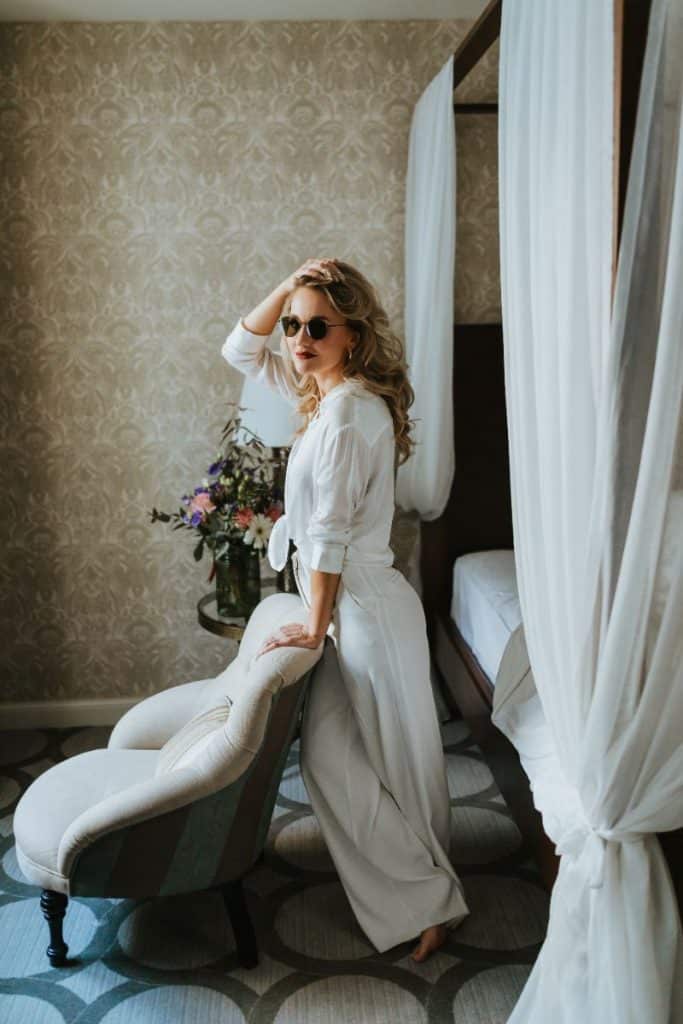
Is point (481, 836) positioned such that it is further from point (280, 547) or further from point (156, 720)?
point (280, 547)

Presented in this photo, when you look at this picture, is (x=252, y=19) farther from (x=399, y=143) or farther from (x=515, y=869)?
(x=515, y=869)

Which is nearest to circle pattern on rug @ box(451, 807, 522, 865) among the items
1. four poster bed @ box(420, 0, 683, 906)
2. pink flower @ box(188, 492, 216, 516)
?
four poster bed @ box(420, 0, 683, 906)

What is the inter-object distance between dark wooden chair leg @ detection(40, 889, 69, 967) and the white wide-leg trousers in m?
0.65

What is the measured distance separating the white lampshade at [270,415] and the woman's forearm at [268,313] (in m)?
0.54

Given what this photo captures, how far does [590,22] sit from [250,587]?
2.16 m

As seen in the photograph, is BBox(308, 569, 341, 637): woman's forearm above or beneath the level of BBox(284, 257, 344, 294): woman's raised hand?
beneath

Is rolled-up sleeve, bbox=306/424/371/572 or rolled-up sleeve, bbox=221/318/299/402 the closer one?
rolled-up sleeve, bbox=306/424/371/572

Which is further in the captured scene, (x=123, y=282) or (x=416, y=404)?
(x=123, y=282)

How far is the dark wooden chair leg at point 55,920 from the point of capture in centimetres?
242

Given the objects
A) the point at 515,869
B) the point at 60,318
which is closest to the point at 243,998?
the point at 515,869

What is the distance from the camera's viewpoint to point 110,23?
3635mm

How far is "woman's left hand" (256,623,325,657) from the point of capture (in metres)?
2.43

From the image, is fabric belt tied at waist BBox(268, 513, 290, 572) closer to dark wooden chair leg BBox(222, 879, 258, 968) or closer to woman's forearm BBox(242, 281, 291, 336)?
woman's forearm BBox(242, 281, 291, 336)

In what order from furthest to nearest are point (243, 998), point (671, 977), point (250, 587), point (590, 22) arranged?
point (250, 587) → point (243, 998) → point (671, 977) → point (590, 22)
